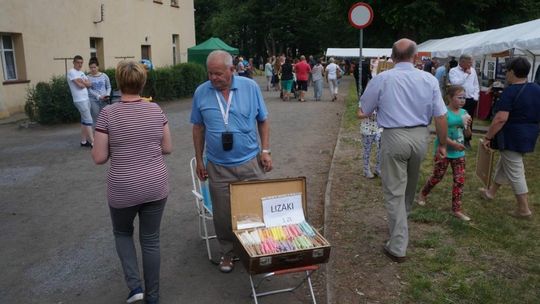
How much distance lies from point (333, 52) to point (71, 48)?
2296 cm

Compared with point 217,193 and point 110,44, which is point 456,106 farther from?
point 110,44

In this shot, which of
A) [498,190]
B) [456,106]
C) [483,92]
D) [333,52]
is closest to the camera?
[456,106]

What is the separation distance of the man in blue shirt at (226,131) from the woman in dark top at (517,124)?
9.16ft

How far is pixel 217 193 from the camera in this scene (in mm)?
3902

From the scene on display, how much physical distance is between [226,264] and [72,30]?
14.5 m

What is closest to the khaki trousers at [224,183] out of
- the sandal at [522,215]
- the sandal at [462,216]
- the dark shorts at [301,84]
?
the sandal at [462,216]

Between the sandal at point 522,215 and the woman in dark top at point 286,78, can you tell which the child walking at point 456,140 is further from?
the woman in dark top at point 286,78

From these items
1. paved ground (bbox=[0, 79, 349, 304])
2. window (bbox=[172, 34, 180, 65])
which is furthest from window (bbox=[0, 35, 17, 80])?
window (bbox=[172, 34, 180, 65])

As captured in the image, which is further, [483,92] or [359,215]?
[483,92]

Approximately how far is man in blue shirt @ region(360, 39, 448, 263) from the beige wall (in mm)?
12592

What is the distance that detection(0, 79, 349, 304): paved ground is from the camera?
3820 mm

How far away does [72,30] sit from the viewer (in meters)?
16.2

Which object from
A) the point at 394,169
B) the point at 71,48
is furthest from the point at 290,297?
the point at 71,48

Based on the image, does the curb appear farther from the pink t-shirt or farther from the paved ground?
the pink t-shirt
